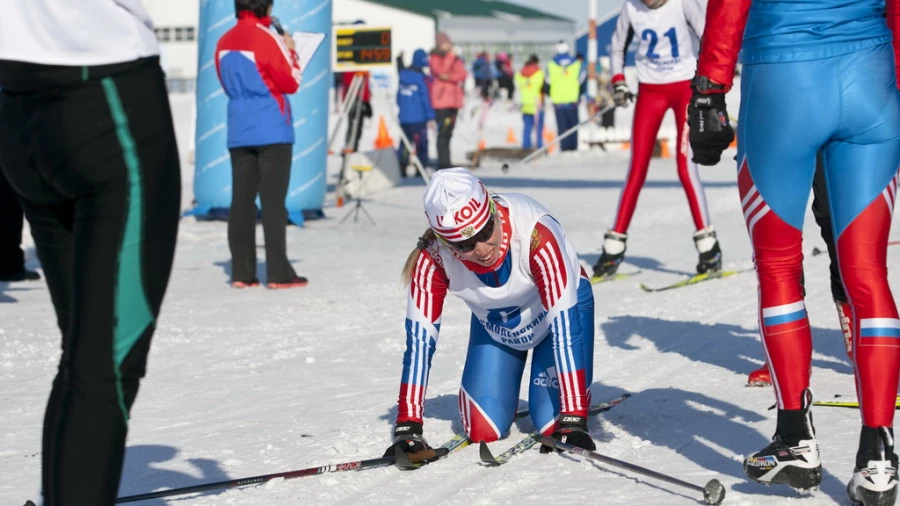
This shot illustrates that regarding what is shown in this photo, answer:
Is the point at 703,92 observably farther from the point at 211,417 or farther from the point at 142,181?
the point at 211,417

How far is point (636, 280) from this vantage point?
8539 millimetres

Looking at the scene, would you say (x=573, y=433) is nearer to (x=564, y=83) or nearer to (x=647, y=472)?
(x=647, y=472)

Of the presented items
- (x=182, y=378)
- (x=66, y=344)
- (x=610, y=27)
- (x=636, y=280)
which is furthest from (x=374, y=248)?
(x=610, y=27)

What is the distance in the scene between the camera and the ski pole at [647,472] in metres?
3.41

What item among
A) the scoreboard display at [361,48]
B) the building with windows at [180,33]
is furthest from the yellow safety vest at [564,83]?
the building with windows at [180,33]

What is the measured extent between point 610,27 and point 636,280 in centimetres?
2173

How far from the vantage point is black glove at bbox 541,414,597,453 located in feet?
13.4

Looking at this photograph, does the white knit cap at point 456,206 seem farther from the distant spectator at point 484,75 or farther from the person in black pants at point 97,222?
the distant spectator at point 484,75

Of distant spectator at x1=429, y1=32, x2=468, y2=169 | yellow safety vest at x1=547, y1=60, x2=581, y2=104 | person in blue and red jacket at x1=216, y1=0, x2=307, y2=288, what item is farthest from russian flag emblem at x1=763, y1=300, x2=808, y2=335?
yellow safety vest at x1=547, y1=60, x2=581, y2=104

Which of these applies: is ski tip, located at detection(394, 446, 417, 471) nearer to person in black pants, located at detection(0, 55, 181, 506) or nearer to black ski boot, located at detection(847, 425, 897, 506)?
black ski boot, located at detection(847, 425, 897, 506)

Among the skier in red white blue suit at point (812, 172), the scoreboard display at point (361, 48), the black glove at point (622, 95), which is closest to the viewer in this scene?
the skier in red white blue suit at point (812, 172)

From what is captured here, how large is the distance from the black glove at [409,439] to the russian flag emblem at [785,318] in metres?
1.22

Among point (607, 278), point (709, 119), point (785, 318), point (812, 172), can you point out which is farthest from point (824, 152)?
point (607, 278)

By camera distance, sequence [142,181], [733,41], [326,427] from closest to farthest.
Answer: [142,181]
[733,41]
[326,427]
